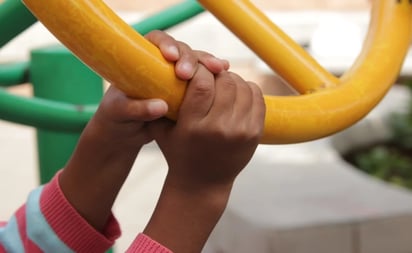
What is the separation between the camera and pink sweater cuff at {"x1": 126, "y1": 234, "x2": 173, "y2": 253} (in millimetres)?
479

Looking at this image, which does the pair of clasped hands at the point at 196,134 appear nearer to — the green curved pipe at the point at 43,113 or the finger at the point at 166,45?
the finger at the point at 166,45

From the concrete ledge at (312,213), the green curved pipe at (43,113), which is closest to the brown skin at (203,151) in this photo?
the green curved pipe at (43,113)

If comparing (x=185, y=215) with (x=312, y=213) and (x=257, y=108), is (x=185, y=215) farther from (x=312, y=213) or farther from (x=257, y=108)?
(x=312, y=213)

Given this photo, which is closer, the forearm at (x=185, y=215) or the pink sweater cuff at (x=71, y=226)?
the forearm at (x=185, y=215)

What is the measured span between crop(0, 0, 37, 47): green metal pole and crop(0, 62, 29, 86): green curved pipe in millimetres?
281

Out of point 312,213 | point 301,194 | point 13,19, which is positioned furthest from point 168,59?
point 301,194

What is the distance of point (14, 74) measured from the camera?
914 mm

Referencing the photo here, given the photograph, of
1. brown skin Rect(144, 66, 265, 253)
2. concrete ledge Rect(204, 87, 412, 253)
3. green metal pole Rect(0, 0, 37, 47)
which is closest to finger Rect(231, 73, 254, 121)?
brown skin Rect(144, 66, 265, 253)

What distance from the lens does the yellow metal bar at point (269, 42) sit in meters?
0.59

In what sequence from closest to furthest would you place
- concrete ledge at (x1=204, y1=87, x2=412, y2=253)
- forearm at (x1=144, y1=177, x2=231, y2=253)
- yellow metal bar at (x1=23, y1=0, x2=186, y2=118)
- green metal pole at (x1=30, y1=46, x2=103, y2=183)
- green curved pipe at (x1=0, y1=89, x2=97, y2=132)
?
yellow metal bar at (x1=23, y1=0, x2=186, y2=118), forearm at (x1=144, y1=177, x2=231, y2=253), green curved pipe at (x1=0, y1=89, x2=97, y2=132), green metal pole at (x1=30, y1=46, x2=103, y2=183), concrete ledge at (x1=204, y1=87, x2=412, y2=253)

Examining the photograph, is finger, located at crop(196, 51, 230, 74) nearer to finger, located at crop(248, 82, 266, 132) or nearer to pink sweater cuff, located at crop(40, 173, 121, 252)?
finger, located at crop(248, 82, 266, 132)

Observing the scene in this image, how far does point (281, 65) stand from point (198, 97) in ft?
0.60

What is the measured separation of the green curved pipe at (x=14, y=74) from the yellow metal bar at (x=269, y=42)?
0.38 meters

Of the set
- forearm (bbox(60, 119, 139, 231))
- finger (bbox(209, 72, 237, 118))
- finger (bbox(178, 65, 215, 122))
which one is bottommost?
forearm (bbox(60, 119, 139, 231))
